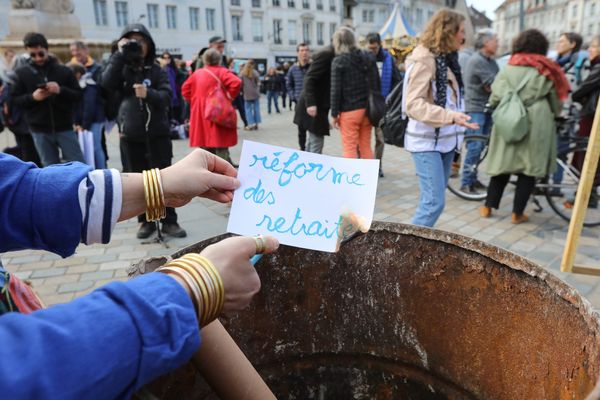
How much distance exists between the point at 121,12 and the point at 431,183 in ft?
136

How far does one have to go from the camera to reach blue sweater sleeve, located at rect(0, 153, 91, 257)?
1135 mm

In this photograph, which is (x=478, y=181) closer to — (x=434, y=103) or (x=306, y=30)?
(x=434, y=103)

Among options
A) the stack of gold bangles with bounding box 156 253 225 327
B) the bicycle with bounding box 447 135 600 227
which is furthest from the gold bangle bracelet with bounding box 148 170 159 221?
the bicycle with bounding box 447 135 600 227

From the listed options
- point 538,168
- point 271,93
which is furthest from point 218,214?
point 271,93

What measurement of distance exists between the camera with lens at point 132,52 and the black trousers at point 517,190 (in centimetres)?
383

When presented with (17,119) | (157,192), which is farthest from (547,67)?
(17,119)

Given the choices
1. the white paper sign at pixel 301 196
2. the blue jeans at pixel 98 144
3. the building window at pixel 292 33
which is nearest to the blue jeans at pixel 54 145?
the blue jeans at pixel 98 144

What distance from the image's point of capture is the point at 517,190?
482 centimetres

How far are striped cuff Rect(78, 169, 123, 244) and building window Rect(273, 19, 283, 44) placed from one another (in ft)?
157

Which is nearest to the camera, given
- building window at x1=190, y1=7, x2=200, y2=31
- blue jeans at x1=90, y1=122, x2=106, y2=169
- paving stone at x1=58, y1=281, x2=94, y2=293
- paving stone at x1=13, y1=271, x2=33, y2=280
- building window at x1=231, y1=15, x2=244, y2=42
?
paving stone at x1=58, y1=281, x2=94, y2=293

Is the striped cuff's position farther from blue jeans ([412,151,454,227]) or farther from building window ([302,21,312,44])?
building window ([302,21,312,44])

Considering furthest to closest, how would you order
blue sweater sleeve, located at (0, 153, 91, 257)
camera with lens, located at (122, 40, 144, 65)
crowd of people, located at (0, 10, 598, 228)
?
1. camera with lens, located at (122, 40, 144, 65)
2. crowd of people, located at (0, 10, 598, 228)
3. blue sweater sleeve, located at (0, 153, 91, 257)

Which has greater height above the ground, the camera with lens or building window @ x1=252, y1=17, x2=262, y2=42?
building window @ x1=252, y1=17, x2=262, y2=42

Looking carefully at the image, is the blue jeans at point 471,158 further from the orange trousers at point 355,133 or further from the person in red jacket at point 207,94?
the person in red jacket at point 207,94
